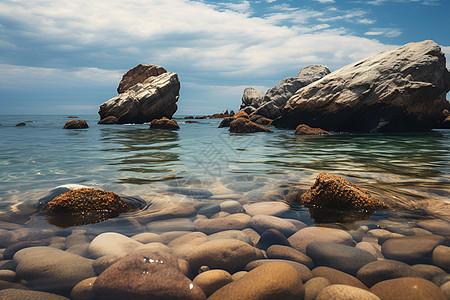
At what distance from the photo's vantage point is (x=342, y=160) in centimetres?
621

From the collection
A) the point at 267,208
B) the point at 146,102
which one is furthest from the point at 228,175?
the point at 146,102

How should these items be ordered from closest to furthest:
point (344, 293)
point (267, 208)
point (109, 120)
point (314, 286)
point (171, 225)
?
1. point (344, 293)
2. point (314, 286)
3. point (171, 225)
4. point (267, 208)
5. point (109, 120)

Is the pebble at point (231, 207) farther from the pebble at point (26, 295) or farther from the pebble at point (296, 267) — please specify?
the pebble at point (26, 295)

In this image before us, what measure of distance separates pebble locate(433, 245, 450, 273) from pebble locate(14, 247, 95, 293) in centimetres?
227

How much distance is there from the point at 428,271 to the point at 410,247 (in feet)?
0.88

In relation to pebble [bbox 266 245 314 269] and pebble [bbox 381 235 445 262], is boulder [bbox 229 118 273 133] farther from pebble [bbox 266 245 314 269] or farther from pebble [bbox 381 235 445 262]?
pebble [bbox 266 245 314 269]

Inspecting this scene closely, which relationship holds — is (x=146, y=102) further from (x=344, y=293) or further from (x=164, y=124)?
(x=344, y=293)

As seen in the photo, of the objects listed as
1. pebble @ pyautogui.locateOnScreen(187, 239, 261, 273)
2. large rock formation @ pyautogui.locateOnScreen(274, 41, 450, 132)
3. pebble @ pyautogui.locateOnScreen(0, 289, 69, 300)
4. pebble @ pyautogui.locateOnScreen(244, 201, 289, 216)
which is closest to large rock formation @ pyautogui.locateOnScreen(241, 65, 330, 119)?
large rock formation @ pyautogui.locateOnScreen(274, 41, 450, 132)

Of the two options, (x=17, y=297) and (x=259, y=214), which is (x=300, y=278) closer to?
(x=259, y=214)

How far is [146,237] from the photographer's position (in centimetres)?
224

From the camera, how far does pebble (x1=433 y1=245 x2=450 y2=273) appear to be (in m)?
1.73

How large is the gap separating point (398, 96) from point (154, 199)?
14.1m

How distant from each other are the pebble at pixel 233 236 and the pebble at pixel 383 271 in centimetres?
83

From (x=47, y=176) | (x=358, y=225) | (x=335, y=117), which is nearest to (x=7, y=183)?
(x=47, y=176)
